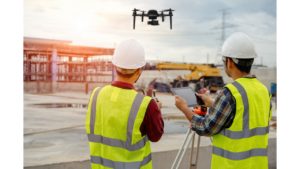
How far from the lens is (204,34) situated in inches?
148

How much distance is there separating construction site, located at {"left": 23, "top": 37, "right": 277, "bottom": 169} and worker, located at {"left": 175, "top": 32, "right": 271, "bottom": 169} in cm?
111

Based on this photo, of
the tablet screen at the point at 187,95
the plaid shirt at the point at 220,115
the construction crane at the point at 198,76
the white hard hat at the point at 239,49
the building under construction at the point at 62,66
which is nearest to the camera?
the plaid shirt at the point at 220,115

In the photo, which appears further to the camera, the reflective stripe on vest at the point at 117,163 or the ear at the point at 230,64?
the ear at the point at 230,64

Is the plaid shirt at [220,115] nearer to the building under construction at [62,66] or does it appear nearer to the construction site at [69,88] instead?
the construction site at [69,88]

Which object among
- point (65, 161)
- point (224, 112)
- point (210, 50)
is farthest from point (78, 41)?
point (224, 112)

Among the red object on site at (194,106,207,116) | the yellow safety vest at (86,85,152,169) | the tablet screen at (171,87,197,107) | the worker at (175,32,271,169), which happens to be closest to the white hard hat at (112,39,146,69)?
the yellow safety vest at (86,85,152,169)

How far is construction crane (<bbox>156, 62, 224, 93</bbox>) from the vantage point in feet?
12.1

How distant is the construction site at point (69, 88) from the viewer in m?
2.98

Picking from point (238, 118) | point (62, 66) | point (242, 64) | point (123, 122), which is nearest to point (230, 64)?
point (242, 64)

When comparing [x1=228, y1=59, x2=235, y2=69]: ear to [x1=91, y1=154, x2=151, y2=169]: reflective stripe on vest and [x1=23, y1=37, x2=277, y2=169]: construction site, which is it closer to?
[x1=91, y1=154, x2=151, y2=169]: reflective stripe on vest

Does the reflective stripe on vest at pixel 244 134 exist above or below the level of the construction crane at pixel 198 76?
below

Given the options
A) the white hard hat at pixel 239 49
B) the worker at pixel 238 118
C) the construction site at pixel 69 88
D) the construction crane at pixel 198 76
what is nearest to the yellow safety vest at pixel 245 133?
the worker at pixel 238 118

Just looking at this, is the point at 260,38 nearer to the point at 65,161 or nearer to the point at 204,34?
the point at 204,34
